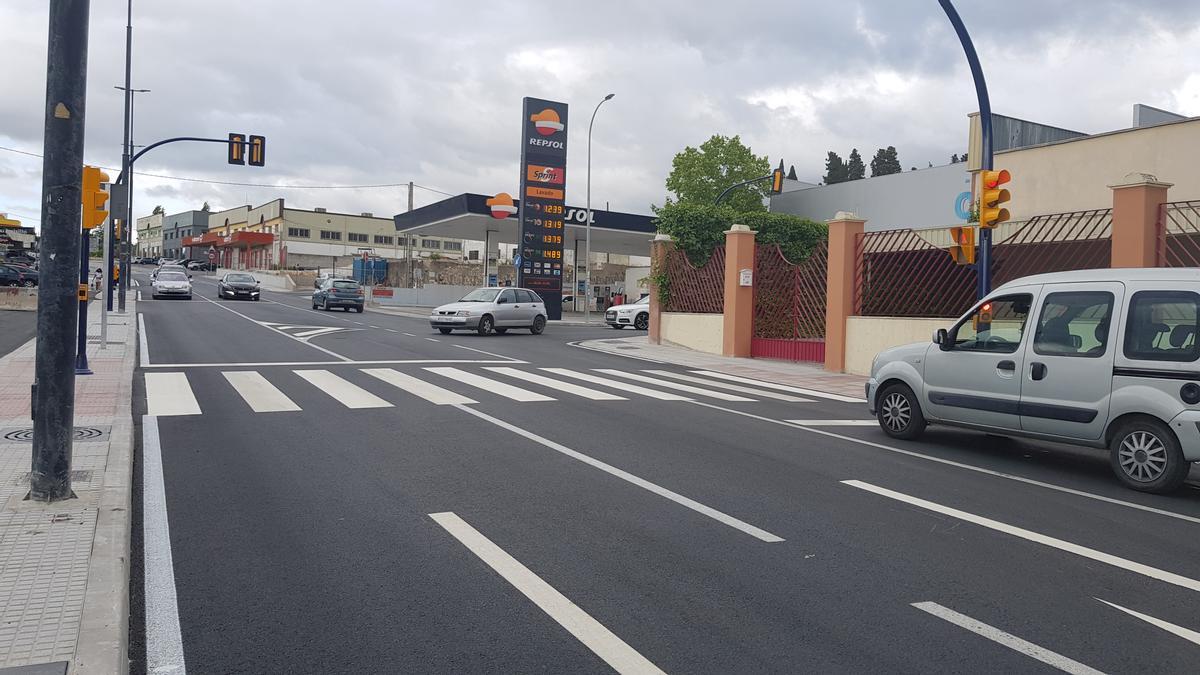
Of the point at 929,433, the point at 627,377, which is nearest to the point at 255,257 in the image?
the point at 627,377

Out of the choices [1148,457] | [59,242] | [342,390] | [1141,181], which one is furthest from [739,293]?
[59,242]

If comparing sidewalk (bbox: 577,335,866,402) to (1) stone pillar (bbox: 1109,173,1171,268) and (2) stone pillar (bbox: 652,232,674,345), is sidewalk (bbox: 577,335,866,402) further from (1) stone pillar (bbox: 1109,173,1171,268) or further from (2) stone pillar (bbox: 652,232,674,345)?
(1) stone pillar (bbox: 1109,173,1171,268)

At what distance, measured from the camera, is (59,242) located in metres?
5.95

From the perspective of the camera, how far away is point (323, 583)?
495 centimetres

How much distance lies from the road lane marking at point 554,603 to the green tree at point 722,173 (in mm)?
54833

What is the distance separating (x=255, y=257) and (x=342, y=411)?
93239 mm

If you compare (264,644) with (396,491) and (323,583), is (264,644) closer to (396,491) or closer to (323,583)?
(323,583)

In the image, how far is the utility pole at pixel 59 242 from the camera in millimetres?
5926

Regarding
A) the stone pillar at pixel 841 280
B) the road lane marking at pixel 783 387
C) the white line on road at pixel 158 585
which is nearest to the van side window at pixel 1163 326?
the road lane marking at pixel 783 387

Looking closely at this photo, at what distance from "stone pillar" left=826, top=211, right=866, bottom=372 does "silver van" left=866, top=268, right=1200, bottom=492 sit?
910 centimetres

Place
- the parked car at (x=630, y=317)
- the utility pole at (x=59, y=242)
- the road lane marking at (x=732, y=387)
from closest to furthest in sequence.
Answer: the utility pole at (x=59, y=242) < the road lane marking at (x=732, y=387) < the parked car at (x=630, y=317)

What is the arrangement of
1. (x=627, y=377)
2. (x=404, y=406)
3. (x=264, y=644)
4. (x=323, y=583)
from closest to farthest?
1. (x=264, y=644)
2. (x=323, y=583)
3. (x=404, y=406)
4. (x=627, y=377)

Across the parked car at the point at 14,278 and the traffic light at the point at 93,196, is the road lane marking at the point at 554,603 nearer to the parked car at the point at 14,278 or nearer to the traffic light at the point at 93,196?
the traffic light at the point at 93,196

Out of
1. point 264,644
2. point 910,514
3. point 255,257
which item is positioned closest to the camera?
point 264,644
